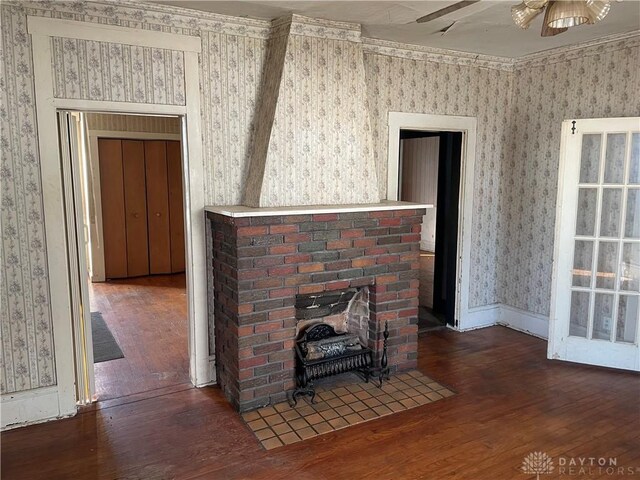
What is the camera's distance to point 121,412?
3.12m

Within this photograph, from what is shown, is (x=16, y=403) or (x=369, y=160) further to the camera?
(x=369, y=160)

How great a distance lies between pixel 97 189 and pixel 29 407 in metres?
4.12

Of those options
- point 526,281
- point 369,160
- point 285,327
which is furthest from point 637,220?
point 285,327

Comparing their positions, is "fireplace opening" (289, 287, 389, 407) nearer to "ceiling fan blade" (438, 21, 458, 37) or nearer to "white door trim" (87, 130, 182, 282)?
"ceiling fan blade" (438, 21, 458, 37)

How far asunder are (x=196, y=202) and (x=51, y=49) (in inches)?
47.9

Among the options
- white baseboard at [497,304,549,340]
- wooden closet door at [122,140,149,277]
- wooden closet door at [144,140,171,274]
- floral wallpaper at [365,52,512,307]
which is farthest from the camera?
wooden closet door at [144,140,171,274]

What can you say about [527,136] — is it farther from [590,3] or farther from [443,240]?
[590,3]

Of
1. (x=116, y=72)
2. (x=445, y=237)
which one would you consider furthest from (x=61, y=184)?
(x=445, y=237)

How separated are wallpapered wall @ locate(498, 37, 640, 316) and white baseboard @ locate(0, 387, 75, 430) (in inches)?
157

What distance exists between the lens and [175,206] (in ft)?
22.9

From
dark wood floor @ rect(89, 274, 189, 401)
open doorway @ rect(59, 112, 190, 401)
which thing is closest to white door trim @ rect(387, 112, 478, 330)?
dark wood floor @ rect(89, 274, 189, 401)

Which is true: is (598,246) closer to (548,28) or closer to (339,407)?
(548,28)

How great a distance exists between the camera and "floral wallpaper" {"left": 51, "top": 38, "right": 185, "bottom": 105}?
2.84 m

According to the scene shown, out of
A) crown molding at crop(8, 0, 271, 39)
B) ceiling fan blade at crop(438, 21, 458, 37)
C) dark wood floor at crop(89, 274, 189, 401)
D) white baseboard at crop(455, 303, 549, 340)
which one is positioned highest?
ceiling fan blade at crop(438, 21, 458, 37)
